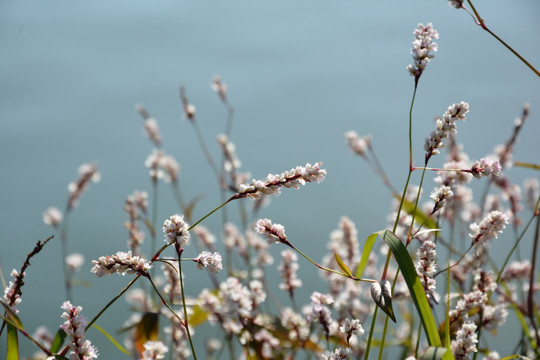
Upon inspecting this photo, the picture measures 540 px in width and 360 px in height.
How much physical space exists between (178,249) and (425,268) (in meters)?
0.29

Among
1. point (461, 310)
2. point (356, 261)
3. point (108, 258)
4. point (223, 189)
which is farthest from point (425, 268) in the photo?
point (223, 189)

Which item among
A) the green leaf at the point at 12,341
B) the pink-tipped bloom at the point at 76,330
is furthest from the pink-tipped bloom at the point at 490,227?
the green leaf at the point at 12,341

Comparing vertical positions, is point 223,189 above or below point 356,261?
above

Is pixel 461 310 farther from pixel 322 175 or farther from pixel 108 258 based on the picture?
pixel 108 258

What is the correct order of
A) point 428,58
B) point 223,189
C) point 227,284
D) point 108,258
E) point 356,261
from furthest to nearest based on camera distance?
point 223,189 < point 356,261 < point 227,284 < point 428,58 < point 108,258

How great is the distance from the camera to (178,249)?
587 millimetres

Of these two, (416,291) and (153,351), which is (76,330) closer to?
(153,351)

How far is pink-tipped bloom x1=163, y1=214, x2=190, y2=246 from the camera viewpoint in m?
0.57

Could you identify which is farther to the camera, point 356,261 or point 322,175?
point 356,261

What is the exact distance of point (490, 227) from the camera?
69 centimetres

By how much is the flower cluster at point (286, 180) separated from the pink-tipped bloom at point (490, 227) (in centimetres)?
22

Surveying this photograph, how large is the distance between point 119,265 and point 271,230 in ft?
0.55

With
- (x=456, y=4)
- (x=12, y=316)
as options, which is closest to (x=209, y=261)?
(x=12, y=316)

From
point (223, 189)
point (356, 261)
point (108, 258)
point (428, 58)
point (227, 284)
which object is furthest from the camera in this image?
point (223, 189)
